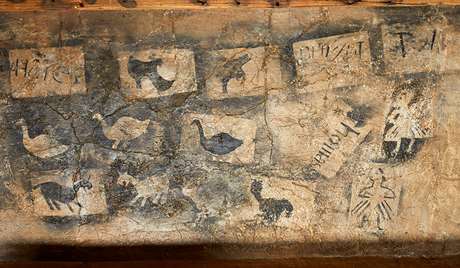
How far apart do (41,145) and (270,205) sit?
4.56ft

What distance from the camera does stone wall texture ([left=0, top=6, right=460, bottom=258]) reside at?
3.12 m

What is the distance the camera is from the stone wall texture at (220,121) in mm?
3115

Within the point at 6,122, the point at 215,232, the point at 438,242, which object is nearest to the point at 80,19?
the point at 6,122

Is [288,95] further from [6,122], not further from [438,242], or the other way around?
[6,122]

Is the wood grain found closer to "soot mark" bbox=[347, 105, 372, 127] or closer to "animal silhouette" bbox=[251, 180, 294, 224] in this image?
"soot mark" bbox=[347, 105, 372, 127]

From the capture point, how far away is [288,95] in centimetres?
313

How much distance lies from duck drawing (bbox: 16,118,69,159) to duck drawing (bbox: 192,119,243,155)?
2.59 feet

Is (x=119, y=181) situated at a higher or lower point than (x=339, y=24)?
lower

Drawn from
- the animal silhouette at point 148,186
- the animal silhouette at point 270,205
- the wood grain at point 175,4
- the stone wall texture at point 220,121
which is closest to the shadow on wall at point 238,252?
the stone wall texture at point 220,121

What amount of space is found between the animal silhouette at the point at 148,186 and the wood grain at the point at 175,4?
0.98 metres

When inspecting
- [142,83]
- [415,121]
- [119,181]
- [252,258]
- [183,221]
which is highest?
[142,83]

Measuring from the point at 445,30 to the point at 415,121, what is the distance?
0.56m

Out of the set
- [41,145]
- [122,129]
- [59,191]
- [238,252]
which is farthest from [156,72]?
[238,252]

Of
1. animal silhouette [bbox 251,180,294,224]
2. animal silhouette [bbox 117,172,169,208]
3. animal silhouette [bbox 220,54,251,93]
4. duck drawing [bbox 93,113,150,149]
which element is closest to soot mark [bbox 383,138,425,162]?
animal silhouette [bbox 251,180,294,224]
